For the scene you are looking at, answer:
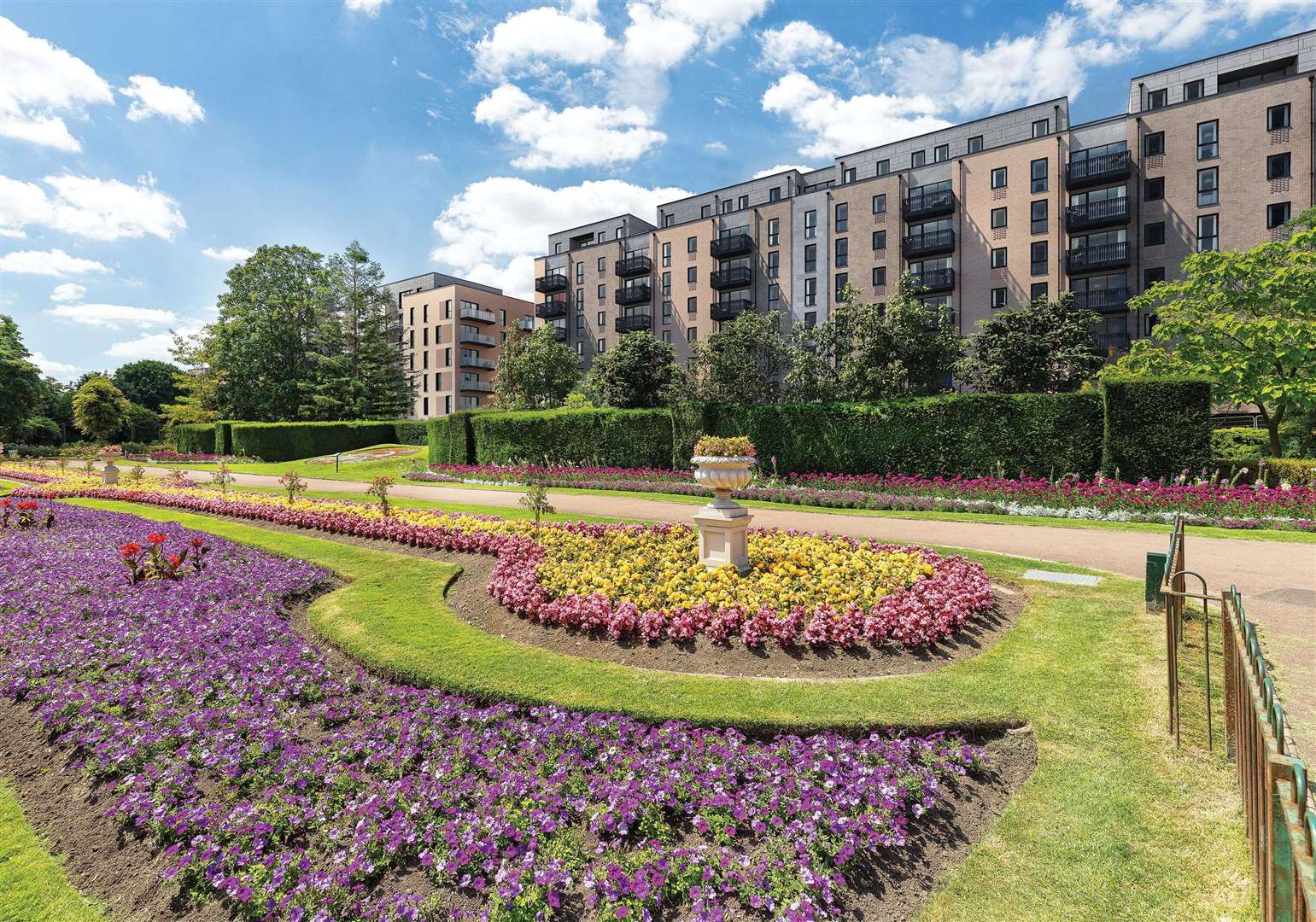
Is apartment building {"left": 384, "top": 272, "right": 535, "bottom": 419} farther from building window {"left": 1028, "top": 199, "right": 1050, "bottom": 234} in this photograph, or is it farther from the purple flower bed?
the purple flower bed

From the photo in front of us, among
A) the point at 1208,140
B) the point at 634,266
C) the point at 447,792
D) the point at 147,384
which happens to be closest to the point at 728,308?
the point at 634,266

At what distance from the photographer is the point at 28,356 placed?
2050 inches

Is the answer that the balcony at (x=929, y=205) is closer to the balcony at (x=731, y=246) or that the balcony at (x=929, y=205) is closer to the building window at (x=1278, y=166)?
the balcony at (x=731, y=246)

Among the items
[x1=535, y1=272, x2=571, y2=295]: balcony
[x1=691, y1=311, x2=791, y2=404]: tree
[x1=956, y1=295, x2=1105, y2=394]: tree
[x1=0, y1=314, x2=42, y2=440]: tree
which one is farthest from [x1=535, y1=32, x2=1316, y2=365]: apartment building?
→ [x1=0, y1=314, x2=42, y2=440]: tree

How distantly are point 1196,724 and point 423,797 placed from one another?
566 cm

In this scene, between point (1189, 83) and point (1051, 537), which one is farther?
point (1189, 83)

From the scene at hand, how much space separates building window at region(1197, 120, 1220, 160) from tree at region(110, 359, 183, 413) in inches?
3935

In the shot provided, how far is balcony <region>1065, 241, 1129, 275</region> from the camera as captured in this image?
34812mm

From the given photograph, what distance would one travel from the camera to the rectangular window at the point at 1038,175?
3681cm

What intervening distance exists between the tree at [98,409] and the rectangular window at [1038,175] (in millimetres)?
68923

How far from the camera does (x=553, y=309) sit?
2362 inches

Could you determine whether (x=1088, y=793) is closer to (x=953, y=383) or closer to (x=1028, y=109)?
(x=953, y=383)

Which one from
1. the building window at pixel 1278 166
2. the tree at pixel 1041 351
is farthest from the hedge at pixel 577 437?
the building window at pixel 1278 166

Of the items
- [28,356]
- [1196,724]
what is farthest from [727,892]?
[28,356]
